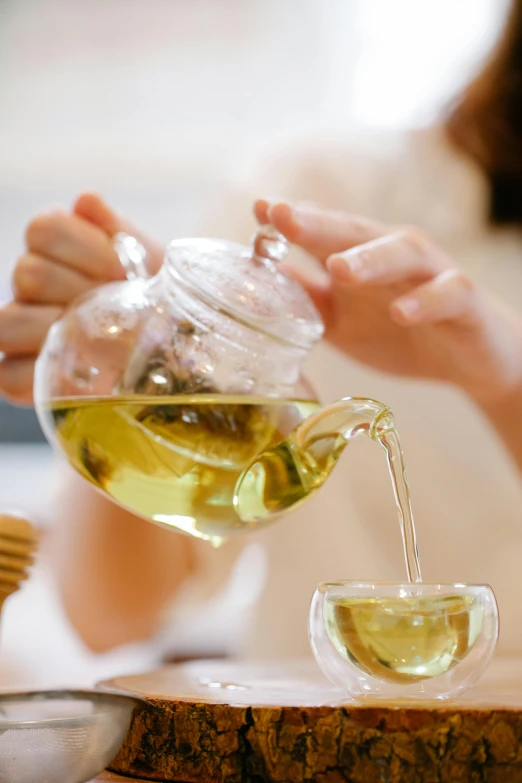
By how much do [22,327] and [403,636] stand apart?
33cm

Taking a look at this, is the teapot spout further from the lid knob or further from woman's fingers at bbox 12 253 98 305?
woman's fingers at bbox 12 253 98 305

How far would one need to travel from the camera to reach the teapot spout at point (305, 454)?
0.40m

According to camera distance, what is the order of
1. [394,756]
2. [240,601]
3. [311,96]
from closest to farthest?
[394,756] → [240,601] → [311,96]

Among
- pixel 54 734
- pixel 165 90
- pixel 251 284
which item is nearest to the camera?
pixel 54 734

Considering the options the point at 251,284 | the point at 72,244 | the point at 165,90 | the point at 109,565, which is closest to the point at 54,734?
the point at 251,284

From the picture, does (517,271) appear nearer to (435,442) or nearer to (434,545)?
(435,442)

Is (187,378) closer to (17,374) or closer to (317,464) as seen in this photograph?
(317,464)

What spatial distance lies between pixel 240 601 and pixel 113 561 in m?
0.54

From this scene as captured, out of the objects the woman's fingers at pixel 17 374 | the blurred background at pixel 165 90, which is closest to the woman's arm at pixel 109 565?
the woman's fingers at pixel 17 374

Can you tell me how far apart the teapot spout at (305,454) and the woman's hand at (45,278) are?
8.6 inches

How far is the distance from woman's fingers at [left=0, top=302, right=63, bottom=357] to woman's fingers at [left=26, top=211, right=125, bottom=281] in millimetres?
38

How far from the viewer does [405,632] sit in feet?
1.18

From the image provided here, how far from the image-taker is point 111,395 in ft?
1.44

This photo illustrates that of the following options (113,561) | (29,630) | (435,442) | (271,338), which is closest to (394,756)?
(271,338)
